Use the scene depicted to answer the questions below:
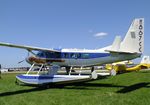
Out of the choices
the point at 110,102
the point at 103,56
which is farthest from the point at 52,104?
the point at 103,56

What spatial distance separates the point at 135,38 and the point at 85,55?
4162 mm

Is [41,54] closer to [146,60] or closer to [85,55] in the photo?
[85,55]

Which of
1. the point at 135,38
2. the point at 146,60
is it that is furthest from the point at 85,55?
the point at 146,60

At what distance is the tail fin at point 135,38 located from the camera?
1812 cm

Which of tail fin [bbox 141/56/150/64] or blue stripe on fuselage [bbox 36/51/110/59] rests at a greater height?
blue stripe on fuselage [bbox 36/51/110/59]

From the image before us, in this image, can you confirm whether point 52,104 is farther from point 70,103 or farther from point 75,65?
point 75,65

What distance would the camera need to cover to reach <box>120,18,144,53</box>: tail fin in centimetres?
1812

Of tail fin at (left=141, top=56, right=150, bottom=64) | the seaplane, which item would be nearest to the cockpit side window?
the seaplane

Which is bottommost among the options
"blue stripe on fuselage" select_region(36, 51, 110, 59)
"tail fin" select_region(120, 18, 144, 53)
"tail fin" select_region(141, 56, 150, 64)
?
"tail fin" select_region(141, 56, 150, 64)

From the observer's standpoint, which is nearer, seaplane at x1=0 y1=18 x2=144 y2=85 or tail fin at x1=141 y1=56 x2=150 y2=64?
seaplane at x1=0 y1=18 x2=144 y2=85

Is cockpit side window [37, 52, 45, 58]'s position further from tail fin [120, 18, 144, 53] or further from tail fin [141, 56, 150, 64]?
tail fin [141, 56, 150, 64]

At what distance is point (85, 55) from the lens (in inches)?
806

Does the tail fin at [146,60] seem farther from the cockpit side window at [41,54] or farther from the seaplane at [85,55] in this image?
the cockpit side window at [41,54]

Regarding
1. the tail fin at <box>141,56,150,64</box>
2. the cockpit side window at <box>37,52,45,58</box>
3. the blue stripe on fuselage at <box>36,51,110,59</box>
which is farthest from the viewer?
the tail fin at <box>141,56,150,64</box>
